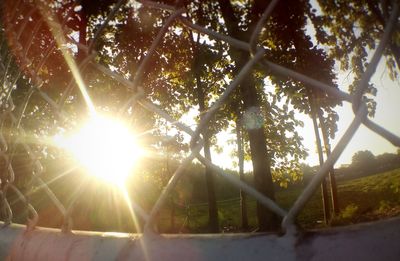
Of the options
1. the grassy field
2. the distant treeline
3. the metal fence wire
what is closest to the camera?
the metal fence wire

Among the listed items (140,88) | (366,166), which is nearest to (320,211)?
(140,88)

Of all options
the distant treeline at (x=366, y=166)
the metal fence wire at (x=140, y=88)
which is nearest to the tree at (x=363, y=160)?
the distant treeline at (x=366, y=166)

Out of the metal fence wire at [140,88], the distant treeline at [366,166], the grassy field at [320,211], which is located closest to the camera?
the metal fence wire at [140,88]

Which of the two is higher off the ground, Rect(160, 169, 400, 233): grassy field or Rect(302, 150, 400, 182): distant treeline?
Rect(302, 150, 400, 182): distant treeline

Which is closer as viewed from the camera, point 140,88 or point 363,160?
point 140,88

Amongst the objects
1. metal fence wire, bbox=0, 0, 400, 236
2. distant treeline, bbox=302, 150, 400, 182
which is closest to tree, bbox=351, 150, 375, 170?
distant treeline, bbox=302, 150, 400, 182

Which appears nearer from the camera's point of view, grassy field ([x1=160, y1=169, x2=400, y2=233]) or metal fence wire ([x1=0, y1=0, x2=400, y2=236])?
metal fence wire ([x1=0, y1=0, x2=400, y2=236])

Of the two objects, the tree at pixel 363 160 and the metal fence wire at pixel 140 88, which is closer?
the metal fence wire at pixel 140 88

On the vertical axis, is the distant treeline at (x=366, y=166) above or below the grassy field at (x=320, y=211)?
above

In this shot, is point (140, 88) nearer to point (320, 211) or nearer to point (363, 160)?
point (320, 211)

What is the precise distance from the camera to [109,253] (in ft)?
2.51

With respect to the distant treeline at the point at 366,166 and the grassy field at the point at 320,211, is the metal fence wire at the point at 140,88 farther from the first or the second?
A: the distant treeline at the point at 366,166

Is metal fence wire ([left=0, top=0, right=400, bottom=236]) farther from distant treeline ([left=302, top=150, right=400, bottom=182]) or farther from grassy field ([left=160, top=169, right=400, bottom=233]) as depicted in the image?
distant treeline ([left=302, top=150, right=400, bottom=182])

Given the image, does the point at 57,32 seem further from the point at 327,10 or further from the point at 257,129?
the point at 257,129
